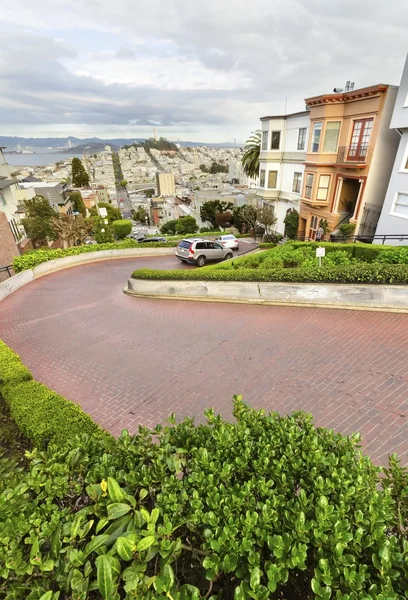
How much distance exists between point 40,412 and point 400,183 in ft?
59.7

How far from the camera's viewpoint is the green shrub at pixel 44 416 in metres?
4.54

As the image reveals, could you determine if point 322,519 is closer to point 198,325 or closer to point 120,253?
point 198,325

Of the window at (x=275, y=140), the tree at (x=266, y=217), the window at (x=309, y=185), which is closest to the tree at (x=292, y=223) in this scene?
the tree at (x=266, y=217)

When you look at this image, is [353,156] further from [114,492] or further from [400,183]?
[114,492]

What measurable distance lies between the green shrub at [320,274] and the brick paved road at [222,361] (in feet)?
3.68

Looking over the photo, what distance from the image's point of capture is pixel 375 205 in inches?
719

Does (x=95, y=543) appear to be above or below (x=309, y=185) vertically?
above

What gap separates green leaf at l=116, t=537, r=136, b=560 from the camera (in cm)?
164

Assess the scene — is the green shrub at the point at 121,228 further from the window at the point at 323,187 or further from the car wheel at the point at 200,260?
the window at the point at 323,187

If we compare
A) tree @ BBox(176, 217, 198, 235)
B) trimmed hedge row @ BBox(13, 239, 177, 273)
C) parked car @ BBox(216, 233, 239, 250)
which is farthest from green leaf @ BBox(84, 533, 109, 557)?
tree @ BBox(176, 217, 198, 235)

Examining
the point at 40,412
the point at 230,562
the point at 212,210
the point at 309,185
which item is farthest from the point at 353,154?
the point at 212,210

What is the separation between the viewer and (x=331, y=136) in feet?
65.4

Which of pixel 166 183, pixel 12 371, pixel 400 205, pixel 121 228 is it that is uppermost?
pixel 400 205

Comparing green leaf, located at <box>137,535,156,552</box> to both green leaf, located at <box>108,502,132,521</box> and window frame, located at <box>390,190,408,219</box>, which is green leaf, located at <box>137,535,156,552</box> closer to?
green leaf, located at <box>108,502,132,521</box>
